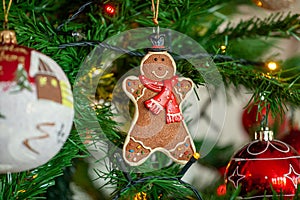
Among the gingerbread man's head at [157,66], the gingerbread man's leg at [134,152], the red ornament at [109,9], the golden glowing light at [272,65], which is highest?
the red ornament at [109,9]

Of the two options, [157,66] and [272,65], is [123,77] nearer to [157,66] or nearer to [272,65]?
[157,66]

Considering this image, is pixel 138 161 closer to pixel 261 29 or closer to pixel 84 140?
pixel 84 140

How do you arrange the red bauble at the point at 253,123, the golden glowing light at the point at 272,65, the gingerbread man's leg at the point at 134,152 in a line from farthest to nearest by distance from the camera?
1. the red bauble at the point at 253,123
2. the golden glowing light at the point at 272,65
3. the gingerbread man's leg at the point at 134,152

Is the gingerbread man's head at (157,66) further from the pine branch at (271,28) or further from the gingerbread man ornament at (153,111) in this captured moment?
the pine branch at (271,28)

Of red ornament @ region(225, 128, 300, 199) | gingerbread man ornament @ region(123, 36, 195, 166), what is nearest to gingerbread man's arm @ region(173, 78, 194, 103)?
gingerbread man ornament @ region(123, 36, 195, 166)

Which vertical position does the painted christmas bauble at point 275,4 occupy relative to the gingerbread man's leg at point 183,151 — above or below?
above

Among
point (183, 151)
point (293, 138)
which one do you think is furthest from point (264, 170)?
point (293, 138)

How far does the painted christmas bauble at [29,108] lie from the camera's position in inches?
16.4

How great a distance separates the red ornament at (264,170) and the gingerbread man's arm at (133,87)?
0.52ft

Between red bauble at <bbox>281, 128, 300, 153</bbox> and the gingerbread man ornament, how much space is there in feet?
1.02

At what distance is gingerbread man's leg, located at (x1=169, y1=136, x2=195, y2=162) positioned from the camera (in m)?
0.57

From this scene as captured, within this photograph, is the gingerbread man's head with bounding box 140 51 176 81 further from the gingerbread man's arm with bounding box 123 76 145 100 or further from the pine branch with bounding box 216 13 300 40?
the pine branch with bounding box 216 13 300 40

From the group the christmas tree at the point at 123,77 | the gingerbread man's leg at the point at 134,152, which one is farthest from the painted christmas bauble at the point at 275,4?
the gingerbread man's leg at the point at 134,152

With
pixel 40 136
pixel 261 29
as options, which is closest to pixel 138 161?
pixel 40 136
